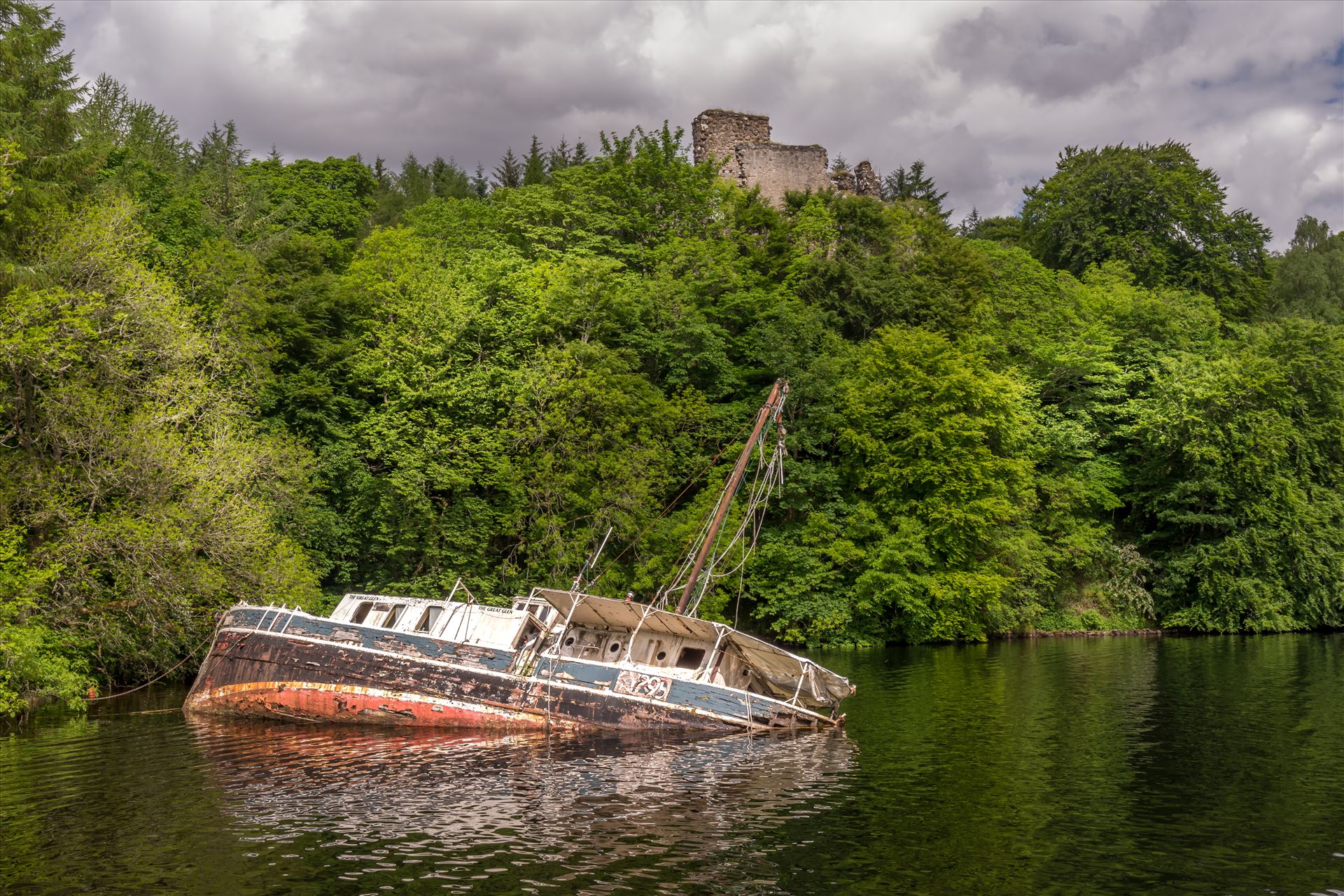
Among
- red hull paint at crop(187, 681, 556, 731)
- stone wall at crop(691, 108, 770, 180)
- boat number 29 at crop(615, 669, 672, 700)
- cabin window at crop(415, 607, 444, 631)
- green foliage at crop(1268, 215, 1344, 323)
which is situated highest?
stone wall at crop(691, 108, 770, 180)

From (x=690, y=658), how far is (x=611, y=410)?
18807mm

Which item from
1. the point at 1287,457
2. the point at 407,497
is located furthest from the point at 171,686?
the point at 1287,457

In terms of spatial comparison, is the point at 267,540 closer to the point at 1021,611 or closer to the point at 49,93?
the point at 49,93

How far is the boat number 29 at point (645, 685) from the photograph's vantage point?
89.0 feet

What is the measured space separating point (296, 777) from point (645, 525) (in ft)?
83.1

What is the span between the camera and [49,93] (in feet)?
122

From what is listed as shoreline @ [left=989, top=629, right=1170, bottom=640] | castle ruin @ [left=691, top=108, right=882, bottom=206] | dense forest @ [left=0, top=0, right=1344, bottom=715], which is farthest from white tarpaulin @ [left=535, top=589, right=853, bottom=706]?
castle ruin @ [left=691, top=108, right=882, bottom=206]

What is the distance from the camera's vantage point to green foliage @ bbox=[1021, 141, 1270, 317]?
70500mm

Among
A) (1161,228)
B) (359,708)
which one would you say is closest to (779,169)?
(1161,228)

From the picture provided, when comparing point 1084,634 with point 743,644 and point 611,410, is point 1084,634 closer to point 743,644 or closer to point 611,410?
point 611,410

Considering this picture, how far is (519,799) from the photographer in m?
19.8

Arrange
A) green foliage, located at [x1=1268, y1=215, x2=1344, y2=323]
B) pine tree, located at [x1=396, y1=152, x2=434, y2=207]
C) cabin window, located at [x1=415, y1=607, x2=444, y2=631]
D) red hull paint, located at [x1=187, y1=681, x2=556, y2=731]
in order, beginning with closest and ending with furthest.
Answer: red hull paint, located at [x1=187, y1=681, x2=556, y2=731], cabin window, located at [x1=415, y1=607, x2=444, y2=631], green foliage, located at [x1=1268, y1=215, x2=1344, y2=323], pine tree, located at [x1=396, y1=152, x2=434, y2=207]

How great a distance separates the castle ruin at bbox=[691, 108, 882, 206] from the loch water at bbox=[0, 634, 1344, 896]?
44544mm

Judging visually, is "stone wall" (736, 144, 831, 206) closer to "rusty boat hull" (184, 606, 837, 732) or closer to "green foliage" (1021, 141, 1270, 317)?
"green foliage" (1021, 141, 1270, 317)
